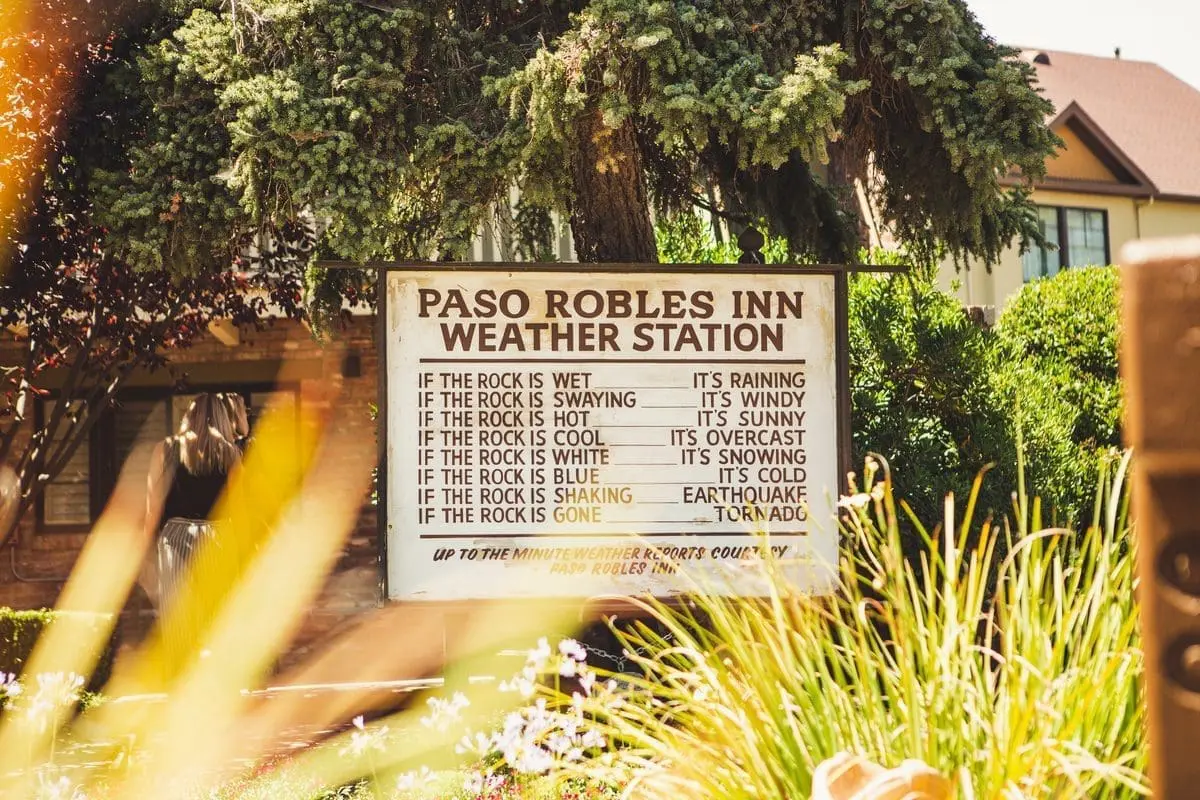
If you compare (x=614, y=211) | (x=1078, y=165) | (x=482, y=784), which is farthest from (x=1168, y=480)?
(x=1078, y=165)

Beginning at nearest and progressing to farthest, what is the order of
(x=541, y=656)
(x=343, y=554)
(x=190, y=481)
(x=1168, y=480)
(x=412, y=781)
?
(x=1168, y=480) < (x=541, y=656) < (x=412, y=781) < (x=190, y=481) < (x=343, y=554)

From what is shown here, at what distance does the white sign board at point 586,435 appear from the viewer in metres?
5.79

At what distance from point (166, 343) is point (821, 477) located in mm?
5111

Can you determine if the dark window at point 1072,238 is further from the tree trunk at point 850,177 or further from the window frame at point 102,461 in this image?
the tree trunk at point 850,177

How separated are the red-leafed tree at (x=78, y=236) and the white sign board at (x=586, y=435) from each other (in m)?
1.38

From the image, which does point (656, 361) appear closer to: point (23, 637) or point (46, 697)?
point (46, 697)

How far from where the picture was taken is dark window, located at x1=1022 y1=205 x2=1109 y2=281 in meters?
22.0

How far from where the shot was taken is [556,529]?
581 centimetres

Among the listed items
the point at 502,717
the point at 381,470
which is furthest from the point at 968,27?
the point at 502,717

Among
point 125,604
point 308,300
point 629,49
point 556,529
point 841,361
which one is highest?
point 629,49

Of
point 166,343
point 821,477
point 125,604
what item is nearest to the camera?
point 821,477

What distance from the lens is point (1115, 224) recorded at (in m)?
22.7

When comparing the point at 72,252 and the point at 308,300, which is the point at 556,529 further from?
the point at 72,252

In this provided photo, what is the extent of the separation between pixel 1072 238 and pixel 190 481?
57.7 ft
